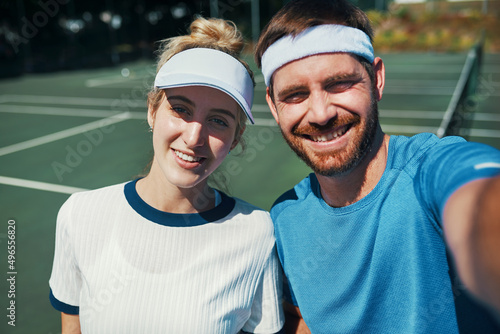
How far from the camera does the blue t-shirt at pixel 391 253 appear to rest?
165 cm

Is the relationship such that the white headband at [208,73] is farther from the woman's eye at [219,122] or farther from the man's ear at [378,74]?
the man's ear at [378,74]

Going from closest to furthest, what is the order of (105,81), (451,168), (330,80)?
(451,168)
(330,80)
(105,81)

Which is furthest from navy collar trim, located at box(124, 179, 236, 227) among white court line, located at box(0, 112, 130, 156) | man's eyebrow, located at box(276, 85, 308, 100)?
white court line, located at box(0, 112, 130, 156)

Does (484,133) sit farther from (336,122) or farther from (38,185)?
(38,185)

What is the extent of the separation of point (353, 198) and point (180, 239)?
87 cm

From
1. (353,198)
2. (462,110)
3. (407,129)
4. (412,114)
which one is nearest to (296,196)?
(353,198)

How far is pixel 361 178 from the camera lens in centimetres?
198

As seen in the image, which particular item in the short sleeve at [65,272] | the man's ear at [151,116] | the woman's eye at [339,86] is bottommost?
the short sleeve at [65,272]

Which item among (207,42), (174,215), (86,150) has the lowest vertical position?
(86,150)

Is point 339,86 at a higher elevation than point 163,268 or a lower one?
higher

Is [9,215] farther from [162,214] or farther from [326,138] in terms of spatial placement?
[326,138]

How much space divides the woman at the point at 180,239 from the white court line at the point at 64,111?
34.9ft

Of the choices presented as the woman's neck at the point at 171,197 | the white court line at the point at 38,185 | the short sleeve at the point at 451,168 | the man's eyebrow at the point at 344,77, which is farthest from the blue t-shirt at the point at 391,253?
the white court line at the point at 38,185

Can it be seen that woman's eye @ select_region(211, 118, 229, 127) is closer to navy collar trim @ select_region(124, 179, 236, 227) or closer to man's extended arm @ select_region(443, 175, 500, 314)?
navy collar trim @ select_region(124, 179, 236, 227)
